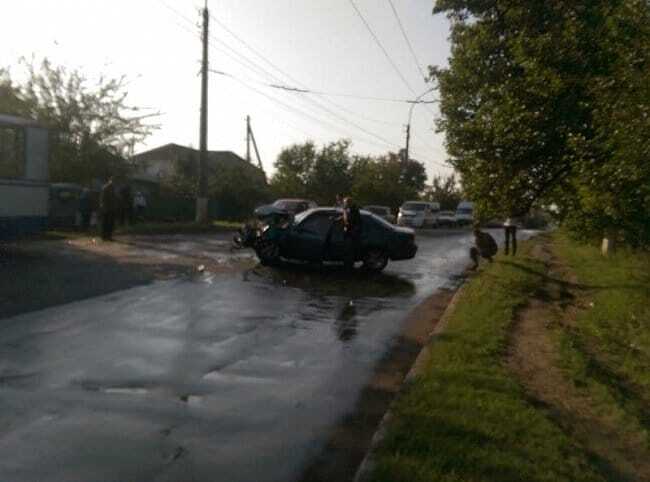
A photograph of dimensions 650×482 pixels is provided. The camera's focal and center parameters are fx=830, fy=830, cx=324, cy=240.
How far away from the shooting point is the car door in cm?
1827

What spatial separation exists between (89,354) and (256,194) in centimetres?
3811

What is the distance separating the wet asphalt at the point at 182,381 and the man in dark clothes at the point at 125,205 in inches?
568

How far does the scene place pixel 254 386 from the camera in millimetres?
7648

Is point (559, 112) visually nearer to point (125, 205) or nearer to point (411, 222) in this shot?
point (125, 205)

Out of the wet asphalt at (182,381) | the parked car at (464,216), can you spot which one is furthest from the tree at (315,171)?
the wet asphalt at (182,381)

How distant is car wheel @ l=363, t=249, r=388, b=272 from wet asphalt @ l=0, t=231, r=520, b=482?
449 cm

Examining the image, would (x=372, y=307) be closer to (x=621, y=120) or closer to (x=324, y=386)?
(x=621, y=120)

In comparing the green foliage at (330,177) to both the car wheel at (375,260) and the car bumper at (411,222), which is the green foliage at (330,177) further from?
the car wheel at (375,260)

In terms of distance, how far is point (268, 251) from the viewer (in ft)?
61.0

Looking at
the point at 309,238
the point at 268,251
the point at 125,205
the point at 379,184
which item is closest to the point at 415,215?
the point at 379,184

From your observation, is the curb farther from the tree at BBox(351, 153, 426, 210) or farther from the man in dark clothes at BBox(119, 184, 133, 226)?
the tree at BBox(351, 153, 426, 210)

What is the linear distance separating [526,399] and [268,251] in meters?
11.8

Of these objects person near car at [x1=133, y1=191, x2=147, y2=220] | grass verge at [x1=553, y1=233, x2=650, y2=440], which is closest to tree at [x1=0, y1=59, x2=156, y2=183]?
person near car at [x1=133, y1=191, x2=147, y2=220]

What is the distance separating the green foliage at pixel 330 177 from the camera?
2281 inches
